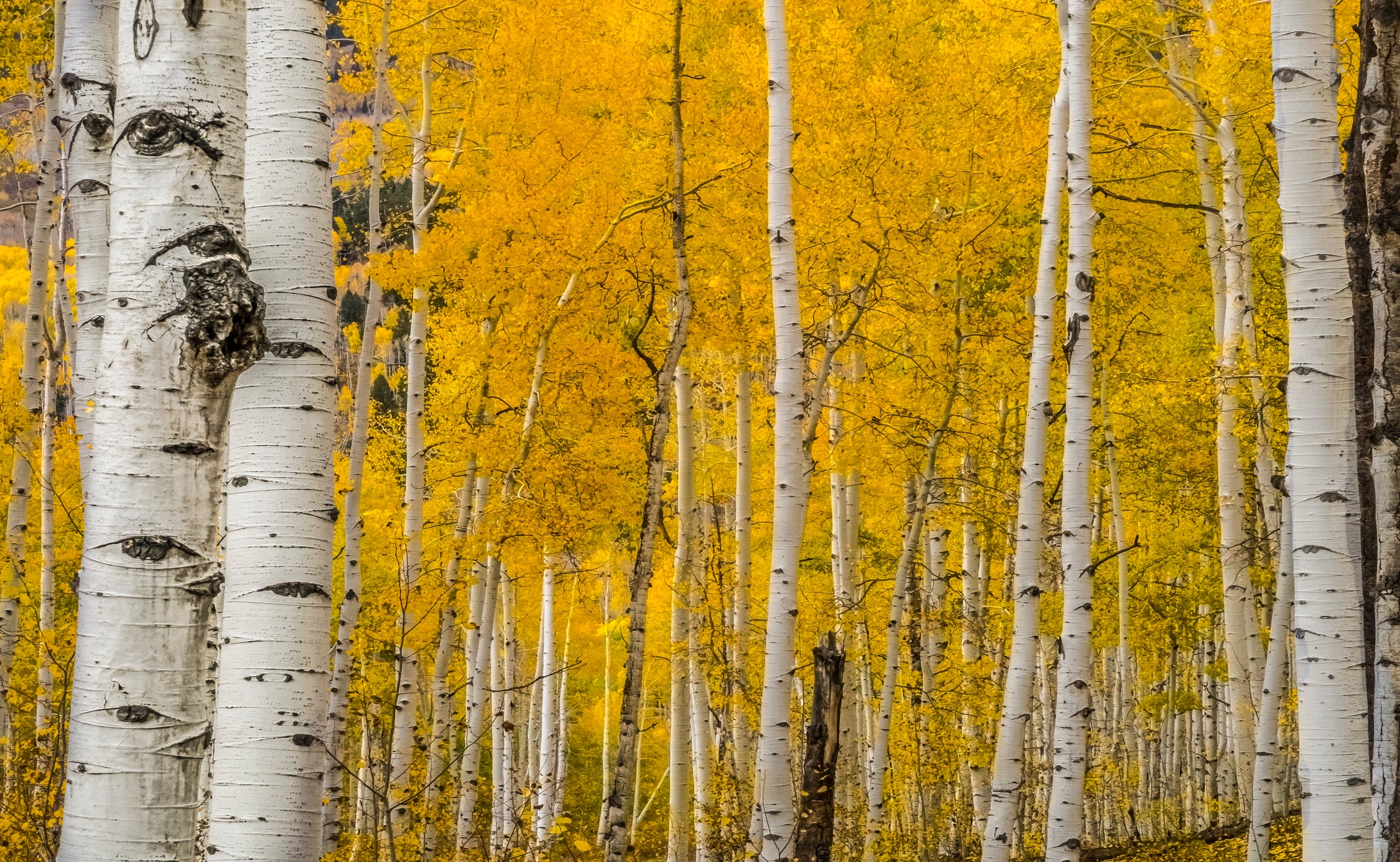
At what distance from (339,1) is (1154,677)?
15.3 meters

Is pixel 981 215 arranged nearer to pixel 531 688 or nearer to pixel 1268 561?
pixel 1268 561

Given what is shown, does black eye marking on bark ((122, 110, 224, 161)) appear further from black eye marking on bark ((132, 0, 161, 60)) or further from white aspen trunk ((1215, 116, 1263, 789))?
white aspen trunk ((1215, 116, 1263, 789))

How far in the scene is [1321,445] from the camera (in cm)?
369

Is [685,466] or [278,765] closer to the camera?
[278,765]

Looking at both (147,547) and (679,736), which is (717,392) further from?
(147,547)

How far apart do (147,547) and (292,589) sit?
1.57 feet

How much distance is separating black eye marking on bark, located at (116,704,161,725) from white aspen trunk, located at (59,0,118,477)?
5.00 feet

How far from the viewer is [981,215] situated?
9797 mm

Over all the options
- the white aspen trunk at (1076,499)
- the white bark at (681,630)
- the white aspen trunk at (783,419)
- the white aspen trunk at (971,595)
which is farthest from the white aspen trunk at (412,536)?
the white aspen trunk at (971,595)

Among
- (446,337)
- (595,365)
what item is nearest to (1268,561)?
(595,365)

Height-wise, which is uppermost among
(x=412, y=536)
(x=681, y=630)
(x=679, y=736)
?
(x=412, y=536)

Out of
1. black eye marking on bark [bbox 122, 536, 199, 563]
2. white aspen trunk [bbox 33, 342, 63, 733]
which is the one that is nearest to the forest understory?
black eye marking on bark [bbox 122, 536, 199, 563]

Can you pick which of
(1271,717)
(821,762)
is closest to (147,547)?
(821,762)

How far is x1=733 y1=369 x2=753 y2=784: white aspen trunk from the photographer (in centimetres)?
932
